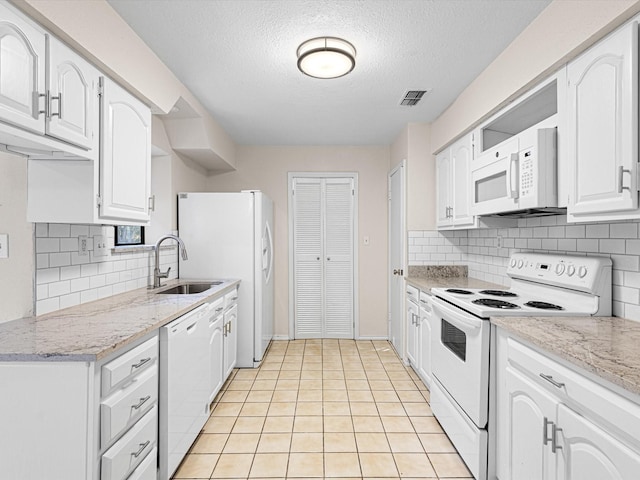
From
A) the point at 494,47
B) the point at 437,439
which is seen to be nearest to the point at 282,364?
the point at 437,439

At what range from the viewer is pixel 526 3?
1744 mm

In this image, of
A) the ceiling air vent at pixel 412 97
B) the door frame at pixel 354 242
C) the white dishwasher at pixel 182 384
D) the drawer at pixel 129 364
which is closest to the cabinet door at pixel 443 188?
the ceiling air vent at pixel 412 97

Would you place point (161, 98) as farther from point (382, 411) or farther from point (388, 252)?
point (388, 252)

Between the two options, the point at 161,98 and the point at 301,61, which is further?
the point at 161,98

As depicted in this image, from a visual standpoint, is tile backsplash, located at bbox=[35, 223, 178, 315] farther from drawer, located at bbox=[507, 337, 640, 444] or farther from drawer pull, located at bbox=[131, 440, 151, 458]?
drawer, located at bbox=[507, 337, 640, 444]

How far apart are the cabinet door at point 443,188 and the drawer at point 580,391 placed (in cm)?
182

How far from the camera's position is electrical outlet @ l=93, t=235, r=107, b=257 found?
87.7 inches

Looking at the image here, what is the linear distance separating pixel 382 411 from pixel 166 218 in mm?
2469

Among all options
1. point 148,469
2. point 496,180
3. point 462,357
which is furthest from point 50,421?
point 496,180

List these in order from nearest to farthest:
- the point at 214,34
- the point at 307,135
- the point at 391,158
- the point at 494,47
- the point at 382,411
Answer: the point at 214,34 < the point at 494,47 < the point at 382,411 < the point at 307,135 < the point at 391,158

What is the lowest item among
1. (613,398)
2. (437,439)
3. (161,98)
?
(437,439)

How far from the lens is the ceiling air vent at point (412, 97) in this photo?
9.29 ft

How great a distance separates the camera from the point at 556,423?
51.5 inches

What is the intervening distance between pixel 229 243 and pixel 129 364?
210 centimetres
